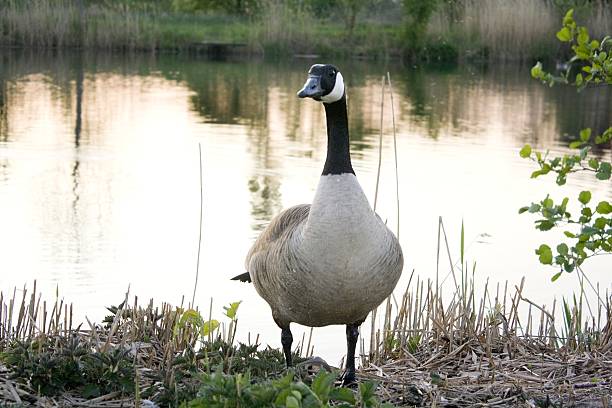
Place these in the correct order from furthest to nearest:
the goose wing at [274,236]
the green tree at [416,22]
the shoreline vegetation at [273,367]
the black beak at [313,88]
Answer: the green tree at [416,22] < the goose wing at [274,236] < the black beak at [313,88] < the shoreline vegetation at [273,367]

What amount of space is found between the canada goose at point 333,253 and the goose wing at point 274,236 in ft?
0.06

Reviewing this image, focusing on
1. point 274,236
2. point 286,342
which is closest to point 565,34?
point 274,236

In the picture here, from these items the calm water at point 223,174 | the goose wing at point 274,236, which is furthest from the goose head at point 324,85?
the calm water at point 223,174

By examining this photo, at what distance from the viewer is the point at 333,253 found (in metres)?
4.35

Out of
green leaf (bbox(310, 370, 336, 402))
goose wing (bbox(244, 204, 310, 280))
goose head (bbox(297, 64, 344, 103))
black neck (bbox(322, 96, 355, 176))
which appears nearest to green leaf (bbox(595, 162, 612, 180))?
black neck (bbox(322, 96, 355, 176))

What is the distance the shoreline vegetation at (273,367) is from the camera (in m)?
3.76

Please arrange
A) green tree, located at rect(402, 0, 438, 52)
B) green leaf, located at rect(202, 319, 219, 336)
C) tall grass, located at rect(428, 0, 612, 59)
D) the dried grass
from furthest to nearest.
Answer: green tree, located at rect(402, 0, 438, 52)
tall grass, located at rect(428, 0, 612, 59)
green leaf, located at rect(202, 319, 219, 336)
the dried grass

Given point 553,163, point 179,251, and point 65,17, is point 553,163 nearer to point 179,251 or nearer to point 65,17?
point 179,251

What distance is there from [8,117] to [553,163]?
14.5 m

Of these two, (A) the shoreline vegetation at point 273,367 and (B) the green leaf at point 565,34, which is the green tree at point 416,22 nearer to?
(A) the shoreline vegetation at point 273,367

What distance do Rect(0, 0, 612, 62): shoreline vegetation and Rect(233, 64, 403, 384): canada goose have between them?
27.0 metres

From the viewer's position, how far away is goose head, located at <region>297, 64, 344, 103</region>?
15.0ft

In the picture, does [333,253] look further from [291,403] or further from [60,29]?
[60,29]

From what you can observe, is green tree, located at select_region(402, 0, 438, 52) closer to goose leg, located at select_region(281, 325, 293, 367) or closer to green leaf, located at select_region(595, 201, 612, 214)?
goose leg, located at select_region(281, 325, 293, 367)
